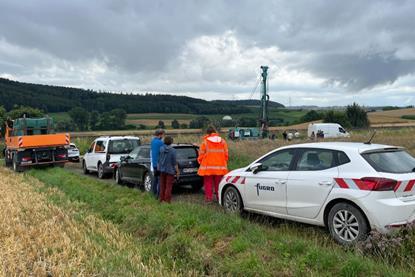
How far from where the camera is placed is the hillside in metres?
95.9

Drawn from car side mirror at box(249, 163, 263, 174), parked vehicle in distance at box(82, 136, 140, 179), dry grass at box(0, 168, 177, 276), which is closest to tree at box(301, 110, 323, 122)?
parked vehicle in distance at box(82, 136, 140, 179)

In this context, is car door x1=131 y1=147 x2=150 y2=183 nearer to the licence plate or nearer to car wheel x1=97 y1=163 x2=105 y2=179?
the licence plate

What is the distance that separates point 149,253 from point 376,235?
10.7 ft

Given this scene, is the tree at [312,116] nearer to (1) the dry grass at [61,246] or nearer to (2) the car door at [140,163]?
(2) the car door at [140,163]

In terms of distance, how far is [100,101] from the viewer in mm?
100500

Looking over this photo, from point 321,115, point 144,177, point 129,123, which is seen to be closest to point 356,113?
point 321,115

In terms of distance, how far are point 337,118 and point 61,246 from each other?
273 feet

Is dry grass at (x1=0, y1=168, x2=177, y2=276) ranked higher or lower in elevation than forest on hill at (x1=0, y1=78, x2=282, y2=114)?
lower

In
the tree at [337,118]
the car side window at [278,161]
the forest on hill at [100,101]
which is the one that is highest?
the forest on hill at [100,101]

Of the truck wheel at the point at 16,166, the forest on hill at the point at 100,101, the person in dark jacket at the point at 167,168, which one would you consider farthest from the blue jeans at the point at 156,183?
the forest on hill at the point at 100,101

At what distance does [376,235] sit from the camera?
5.88 meters

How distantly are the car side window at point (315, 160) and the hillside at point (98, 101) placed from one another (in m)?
89.9

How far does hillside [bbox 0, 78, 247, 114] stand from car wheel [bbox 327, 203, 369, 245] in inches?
3579

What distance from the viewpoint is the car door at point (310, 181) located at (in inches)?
279
